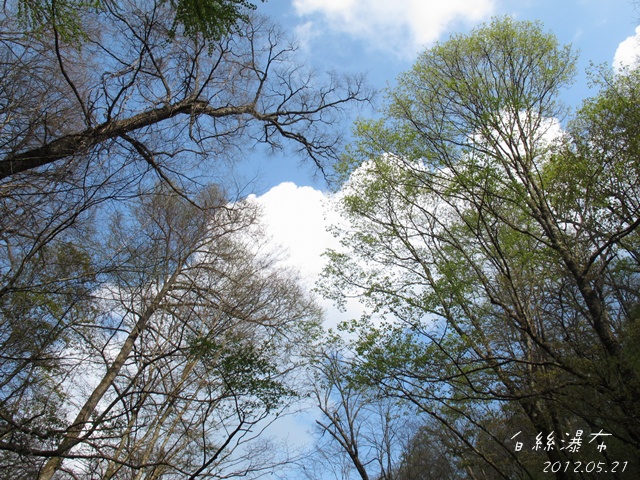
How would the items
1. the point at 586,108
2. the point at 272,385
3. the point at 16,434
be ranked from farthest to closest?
1. the point at 586,108
2. the point at 272,385
3. the point at 16,434

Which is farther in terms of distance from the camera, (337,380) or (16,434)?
(337,380)

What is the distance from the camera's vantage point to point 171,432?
7.10 m

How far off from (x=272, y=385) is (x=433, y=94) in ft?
22.0

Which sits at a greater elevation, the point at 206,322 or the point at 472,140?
the point at 472,140

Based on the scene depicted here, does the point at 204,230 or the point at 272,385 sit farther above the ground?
the point at 204,230

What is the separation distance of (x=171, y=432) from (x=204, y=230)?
4282 millimetres

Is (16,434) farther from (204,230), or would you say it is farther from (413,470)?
(413,470)

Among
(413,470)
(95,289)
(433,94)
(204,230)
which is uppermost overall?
(433,94)

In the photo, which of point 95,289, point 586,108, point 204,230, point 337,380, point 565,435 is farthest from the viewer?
point 337,380

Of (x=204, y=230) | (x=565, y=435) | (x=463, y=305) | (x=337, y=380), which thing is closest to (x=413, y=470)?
(x=337, y=380)

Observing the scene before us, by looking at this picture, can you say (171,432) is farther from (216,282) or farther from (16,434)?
(16,434)

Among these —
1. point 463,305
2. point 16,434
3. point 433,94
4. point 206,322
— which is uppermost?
point 433,94

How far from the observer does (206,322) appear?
8297 millimetres

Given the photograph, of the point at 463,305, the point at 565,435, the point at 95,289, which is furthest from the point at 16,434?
the point at 565,435
